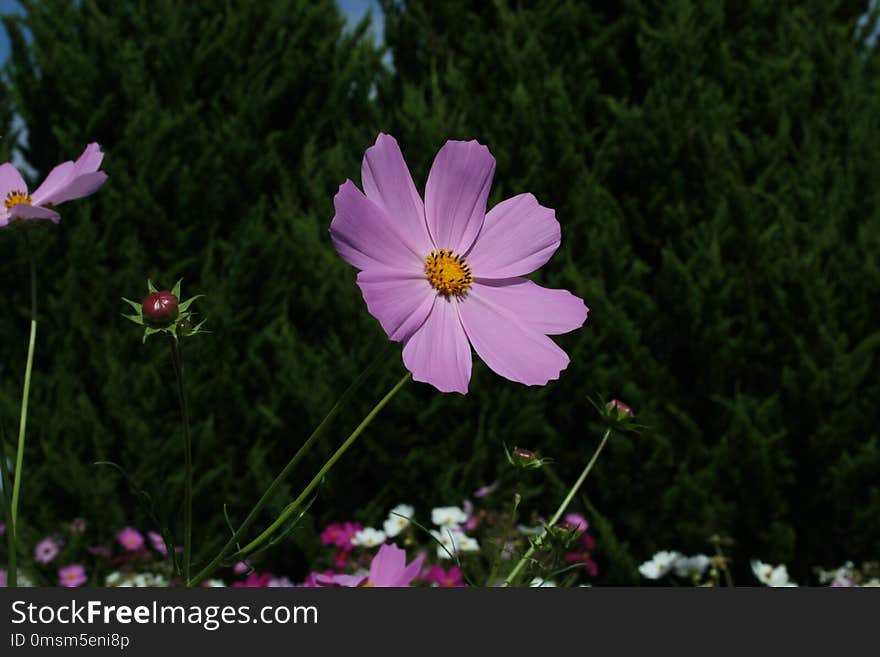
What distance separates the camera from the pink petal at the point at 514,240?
52 cm

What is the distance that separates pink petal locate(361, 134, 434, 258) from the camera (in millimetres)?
490

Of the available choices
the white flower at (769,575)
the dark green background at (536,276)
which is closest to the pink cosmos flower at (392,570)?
the dark green background at (536,276)

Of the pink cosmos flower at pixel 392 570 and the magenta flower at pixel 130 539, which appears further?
the magenta flower at pixel 130 539

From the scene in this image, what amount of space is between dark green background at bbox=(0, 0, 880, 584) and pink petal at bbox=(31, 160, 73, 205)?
2.00 meters

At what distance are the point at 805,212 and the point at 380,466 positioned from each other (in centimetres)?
160

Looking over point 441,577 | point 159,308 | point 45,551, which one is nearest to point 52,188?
point 159,308

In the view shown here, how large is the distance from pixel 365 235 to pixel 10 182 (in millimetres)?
289

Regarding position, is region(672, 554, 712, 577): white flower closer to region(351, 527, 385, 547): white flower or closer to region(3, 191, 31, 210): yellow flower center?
region(351, 527, 385, 547): white flower

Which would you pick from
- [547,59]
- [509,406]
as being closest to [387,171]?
[509,406]

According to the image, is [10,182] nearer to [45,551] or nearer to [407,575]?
[407,575]

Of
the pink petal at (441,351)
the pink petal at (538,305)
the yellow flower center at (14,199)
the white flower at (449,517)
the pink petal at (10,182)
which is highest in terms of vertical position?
the white flower at (449,517)

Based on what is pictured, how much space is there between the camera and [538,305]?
51 centimetres

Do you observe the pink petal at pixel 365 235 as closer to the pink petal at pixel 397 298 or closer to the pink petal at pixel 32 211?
the pink petal at pixel 397 298

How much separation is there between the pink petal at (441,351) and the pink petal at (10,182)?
31cm
